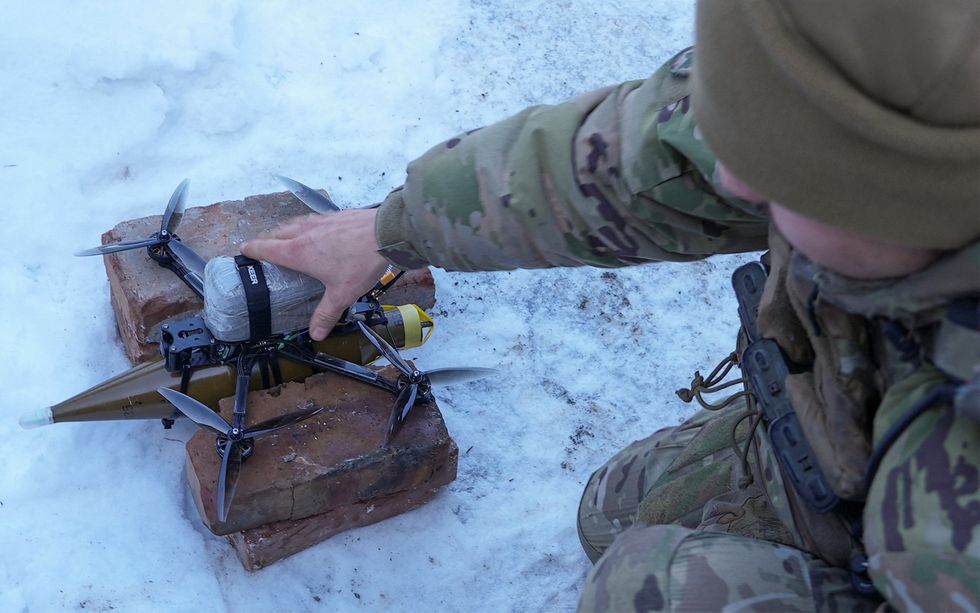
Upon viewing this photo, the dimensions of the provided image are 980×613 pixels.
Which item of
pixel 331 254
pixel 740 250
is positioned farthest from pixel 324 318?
pixel 740 250

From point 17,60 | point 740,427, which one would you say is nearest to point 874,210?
point 740,427

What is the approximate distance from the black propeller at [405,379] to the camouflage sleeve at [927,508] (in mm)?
1366

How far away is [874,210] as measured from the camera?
4.38ft

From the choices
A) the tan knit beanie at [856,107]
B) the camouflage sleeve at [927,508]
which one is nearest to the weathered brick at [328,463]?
the camouflage sleeve at [927,508]

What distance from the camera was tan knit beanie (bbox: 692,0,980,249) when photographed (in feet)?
4.01

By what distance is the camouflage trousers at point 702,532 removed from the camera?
5.62ft

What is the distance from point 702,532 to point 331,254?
1050mm

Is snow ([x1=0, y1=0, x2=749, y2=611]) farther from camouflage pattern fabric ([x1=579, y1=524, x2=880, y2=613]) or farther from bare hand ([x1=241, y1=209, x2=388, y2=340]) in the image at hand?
camouflage pattern fabric ([x1=579, y1=524, x2=880, y2=613])

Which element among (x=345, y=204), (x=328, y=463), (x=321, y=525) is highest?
(x=345, y=204)

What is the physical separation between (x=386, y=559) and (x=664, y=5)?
2.95m

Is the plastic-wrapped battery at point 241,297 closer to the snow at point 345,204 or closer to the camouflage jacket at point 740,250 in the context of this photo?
the camouflage jacket at point 740,250

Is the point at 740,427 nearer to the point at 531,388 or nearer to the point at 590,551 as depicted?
the point at 590,551

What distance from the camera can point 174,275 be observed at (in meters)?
2.85

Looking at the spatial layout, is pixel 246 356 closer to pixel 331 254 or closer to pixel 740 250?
pixel 331 254
